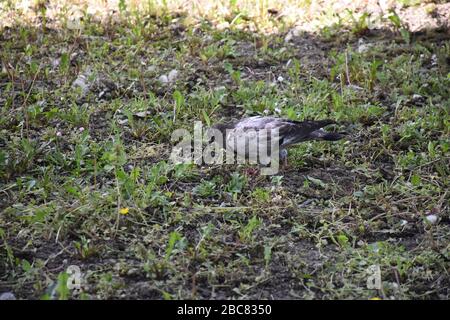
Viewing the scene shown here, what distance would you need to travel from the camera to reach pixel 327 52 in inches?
269

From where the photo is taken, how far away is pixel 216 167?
512 cm

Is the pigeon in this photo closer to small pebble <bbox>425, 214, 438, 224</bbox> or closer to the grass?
the grass

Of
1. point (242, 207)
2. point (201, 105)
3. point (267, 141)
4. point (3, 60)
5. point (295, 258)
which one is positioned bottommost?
point (295, 258)

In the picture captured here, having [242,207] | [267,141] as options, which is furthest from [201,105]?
[242,207]

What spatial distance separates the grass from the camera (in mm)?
3996

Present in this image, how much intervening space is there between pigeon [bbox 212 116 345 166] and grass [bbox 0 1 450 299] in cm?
17

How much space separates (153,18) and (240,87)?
5.59 ft

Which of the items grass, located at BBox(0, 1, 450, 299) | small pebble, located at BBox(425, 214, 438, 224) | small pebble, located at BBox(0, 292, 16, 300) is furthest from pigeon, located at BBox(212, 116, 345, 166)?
small pebble, located at BBox(0, 292, 16, 300)

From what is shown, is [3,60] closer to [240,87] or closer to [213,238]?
[240,87]

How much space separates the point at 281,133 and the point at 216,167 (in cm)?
55

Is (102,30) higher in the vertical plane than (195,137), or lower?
higher

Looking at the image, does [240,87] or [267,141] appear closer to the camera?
[267,141]

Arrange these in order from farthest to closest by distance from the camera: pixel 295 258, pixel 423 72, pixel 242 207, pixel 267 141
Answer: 1. pixel 423 72
2. pixel 267 141
3. pixel 242 207
4. pixel 295 258

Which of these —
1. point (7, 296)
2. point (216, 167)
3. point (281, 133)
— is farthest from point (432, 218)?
point (7, 296)
